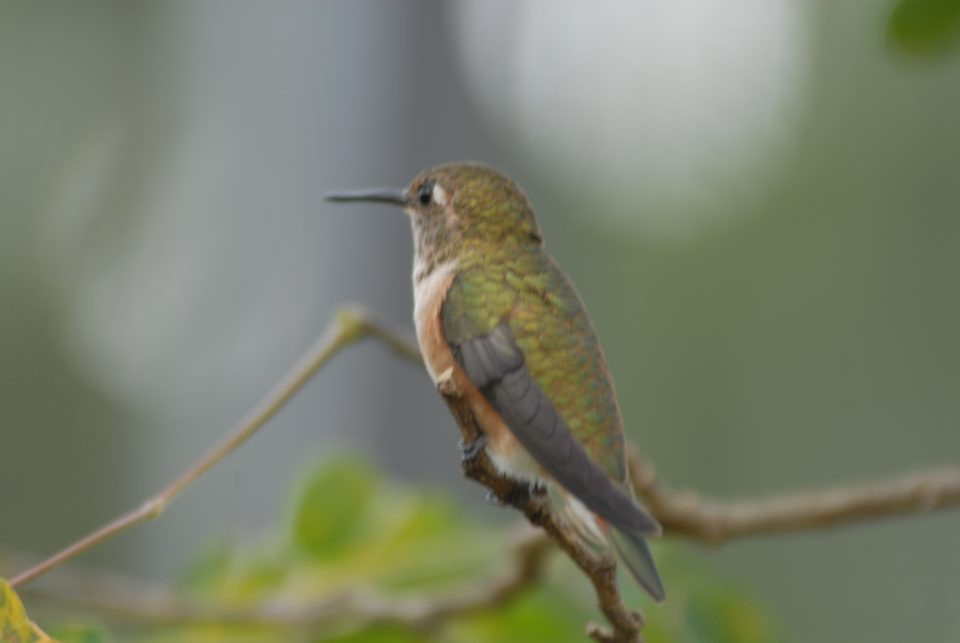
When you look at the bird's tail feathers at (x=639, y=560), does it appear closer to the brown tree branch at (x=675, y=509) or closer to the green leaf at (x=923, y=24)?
the brown tree branch at (x=675, y=509)

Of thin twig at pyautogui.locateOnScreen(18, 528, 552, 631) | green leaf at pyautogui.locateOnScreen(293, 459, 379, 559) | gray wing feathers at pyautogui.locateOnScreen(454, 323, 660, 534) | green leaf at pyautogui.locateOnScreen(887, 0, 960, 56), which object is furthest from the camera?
green leaf at pyautogui.locateOnScreen(293, 459, 379, 559)

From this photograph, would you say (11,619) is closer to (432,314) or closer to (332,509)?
(432,314)

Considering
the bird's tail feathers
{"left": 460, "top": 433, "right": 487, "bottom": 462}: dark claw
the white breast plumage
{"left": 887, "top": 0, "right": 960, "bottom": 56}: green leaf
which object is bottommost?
the bird's tail feathers

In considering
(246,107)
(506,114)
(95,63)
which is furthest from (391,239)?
(95,63)

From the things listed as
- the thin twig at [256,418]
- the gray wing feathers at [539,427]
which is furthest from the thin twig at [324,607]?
the gray wing feathers at [539,427]

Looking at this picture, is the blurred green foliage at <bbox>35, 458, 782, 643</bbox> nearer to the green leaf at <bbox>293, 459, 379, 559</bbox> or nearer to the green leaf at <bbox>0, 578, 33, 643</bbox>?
the green leaf at <bbox>293, 459, 379, 559</bbox>

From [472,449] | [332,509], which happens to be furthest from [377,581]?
[472,449]

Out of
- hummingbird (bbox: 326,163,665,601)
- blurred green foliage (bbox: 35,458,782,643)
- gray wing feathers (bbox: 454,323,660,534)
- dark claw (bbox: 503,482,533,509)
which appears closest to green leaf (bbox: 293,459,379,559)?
blurred green foliage (bbox: 35,458,782,643)

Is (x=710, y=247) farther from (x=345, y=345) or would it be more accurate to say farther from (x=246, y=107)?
(x=345, y=345)
